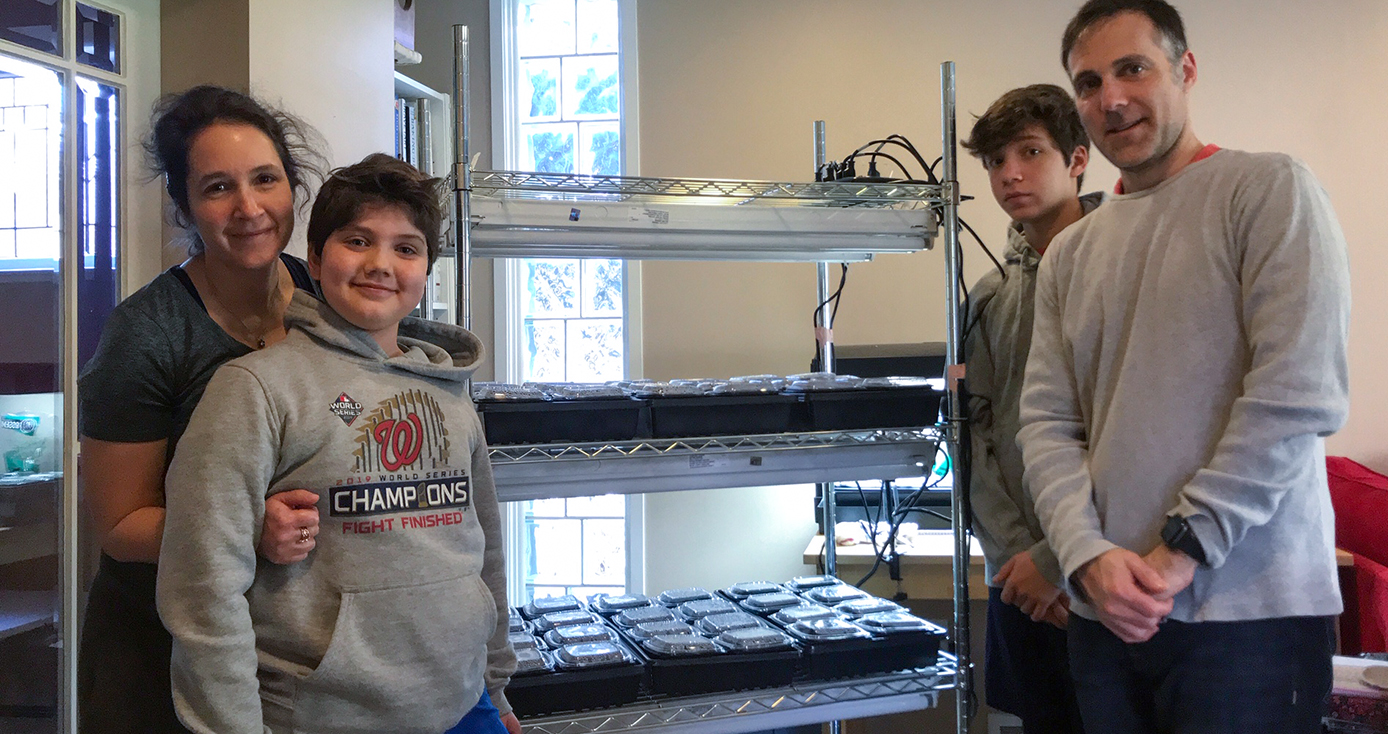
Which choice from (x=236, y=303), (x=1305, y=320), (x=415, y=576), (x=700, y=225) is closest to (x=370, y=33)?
(x=700, y=225)

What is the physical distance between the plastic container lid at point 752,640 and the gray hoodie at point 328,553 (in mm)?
623

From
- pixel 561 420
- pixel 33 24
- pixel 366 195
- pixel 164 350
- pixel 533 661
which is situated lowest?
pixel 533 661

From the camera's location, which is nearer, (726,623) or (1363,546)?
(726,623)

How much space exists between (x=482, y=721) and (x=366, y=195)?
2.25 feet

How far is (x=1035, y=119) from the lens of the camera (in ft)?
4.96

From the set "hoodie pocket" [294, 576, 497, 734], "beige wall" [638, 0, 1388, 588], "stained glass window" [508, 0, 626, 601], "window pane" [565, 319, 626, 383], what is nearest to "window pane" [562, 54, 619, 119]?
"stained glass window" [508, 0, 626, 601]

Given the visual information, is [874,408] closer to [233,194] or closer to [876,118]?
[233,194]

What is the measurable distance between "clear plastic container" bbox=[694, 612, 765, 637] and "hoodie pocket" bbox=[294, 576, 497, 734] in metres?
0.69

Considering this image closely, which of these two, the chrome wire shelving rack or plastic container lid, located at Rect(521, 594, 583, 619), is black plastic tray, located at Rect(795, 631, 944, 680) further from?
plastic container lid, located at Rect(521, 594, 583, 619)

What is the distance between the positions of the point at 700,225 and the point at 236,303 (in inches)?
31.8

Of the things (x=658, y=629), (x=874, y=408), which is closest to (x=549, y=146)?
Answer: (x=874, y=408)

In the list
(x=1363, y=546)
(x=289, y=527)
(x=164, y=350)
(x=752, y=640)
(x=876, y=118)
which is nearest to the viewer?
(x=289, y=527)

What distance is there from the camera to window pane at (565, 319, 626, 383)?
321 centimetres

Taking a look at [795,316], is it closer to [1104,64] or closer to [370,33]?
[370,33]
